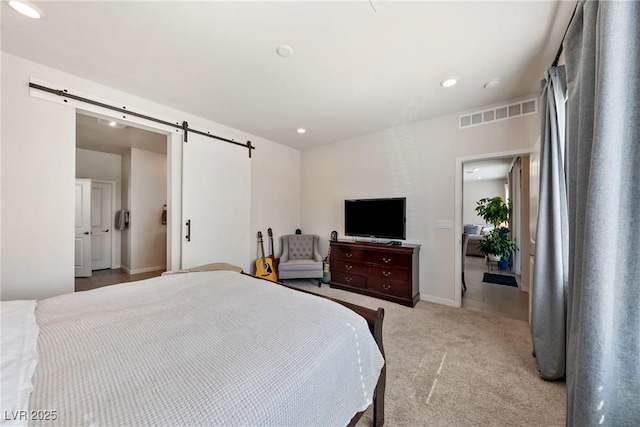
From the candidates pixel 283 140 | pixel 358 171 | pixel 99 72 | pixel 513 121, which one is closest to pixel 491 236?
pixel 513 121

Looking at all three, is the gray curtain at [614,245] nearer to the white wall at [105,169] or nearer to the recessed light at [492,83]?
the recessed light at [492,83]

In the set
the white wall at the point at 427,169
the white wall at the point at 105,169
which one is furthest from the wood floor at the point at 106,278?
the white wall at the point at 427,169

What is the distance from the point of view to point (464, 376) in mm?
1814

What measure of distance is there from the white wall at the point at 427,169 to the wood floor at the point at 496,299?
0.45 meters

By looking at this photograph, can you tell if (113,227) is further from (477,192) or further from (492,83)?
(477,192)

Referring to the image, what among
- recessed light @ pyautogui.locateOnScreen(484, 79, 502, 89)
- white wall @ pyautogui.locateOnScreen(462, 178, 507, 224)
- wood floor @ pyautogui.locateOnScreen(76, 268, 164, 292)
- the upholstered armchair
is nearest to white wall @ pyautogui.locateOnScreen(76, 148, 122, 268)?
wood floor @ pyautogui.locateOnScreen(76, 268, 164, 292)

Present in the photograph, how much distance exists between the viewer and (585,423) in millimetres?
805

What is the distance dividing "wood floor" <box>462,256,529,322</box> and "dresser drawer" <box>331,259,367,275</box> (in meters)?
1.45

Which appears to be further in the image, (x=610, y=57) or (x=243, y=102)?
(x=243, y=102)

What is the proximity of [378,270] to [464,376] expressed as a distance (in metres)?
1.71

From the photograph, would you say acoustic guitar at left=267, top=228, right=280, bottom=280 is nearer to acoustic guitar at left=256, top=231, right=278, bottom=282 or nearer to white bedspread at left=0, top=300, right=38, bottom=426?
acoustic guitar at left=256, top=231, right=278, bottom=282

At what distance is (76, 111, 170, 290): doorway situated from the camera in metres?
4.81

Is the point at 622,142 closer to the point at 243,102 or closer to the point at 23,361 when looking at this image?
the point at 23,361

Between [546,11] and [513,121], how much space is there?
1.55 meters
